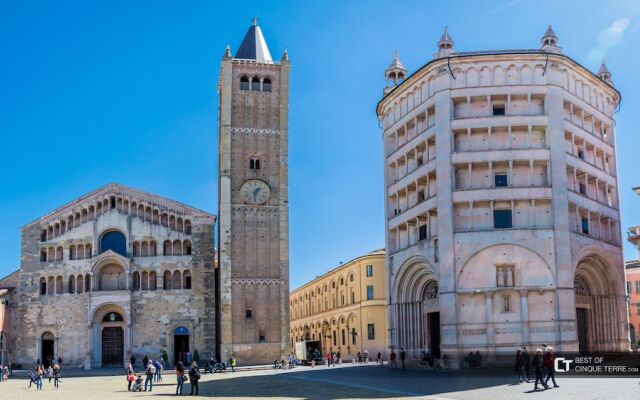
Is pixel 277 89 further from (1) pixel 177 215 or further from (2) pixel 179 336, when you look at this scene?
(2) pixel 179 336

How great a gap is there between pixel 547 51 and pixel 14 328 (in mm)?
46947

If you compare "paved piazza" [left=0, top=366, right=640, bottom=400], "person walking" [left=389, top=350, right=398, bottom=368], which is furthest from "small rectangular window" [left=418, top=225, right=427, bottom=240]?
"paved piazza" [left=0, top=366, right=640, bottom=400]

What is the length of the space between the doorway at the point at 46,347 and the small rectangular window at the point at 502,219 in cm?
3784

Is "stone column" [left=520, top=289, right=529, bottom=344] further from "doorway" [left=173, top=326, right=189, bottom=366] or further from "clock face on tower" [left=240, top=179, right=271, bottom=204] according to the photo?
"doorway" [left=173, top=326, right=189, bottom=366]

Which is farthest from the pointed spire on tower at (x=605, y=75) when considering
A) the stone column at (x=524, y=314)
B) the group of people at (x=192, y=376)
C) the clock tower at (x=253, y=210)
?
the group of people at (x=192, y=376)

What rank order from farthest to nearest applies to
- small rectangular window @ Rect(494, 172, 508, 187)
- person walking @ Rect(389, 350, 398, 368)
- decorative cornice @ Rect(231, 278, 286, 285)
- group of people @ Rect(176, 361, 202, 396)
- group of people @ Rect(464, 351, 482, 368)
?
decorative cornice @ Rect(231, 278, 286, 285) < person walking @ Rect(389, 350, 398, 368) < small rectangular window @ Rect(494, 172, 508, 187) < group of people @ Rect(464, 351, 482, 368) < group of people @ Rect(176, 361, 202, 396)

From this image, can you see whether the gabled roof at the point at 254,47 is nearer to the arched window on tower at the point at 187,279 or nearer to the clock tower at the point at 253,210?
the clock tower at the point at 253,210

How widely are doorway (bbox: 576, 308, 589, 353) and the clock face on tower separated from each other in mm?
27680

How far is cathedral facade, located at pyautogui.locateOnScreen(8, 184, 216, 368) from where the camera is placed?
6216 cm

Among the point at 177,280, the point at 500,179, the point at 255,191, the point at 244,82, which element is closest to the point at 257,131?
the point at 244,82

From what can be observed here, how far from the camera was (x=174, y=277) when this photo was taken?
63.2 m

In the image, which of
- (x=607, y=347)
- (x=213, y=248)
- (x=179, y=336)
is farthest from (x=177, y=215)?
(x=607, y=347)

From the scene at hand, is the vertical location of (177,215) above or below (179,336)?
above

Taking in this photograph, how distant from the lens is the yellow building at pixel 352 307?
242 feet
